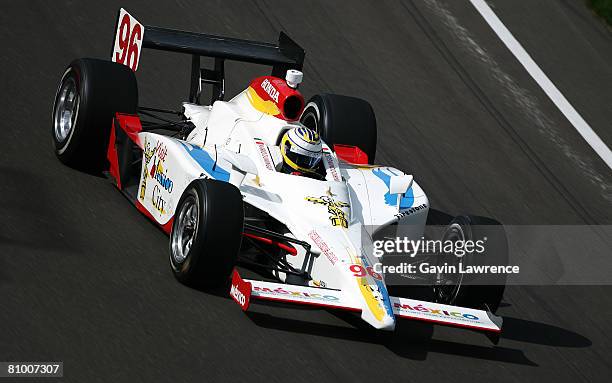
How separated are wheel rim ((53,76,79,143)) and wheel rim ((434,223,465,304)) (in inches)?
153

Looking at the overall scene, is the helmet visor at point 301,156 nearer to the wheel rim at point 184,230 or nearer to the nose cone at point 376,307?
the wheel rim at point 184,230

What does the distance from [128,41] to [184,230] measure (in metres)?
3.03

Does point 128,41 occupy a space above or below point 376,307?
above

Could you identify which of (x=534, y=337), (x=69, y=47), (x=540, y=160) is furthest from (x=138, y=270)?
(x=540, y=160)

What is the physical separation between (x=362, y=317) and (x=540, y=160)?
6459 mm

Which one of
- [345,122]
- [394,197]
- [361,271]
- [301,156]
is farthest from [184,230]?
[345,122]

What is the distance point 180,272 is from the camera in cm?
901

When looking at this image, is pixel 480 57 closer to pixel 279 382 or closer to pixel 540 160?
pixel 540 160

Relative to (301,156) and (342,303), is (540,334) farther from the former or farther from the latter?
(301,156)

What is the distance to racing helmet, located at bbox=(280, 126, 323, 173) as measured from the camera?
32.2 ft

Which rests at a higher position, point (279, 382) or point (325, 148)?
point (325, 148)

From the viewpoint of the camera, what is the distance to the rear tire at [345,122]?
11.7m

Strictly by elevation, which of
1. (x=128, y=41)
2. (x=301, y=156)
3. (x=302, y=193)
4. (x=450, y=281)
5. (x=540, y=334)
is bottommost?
(x=540, y=334)

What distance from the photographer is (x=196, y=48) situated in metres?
11.5
